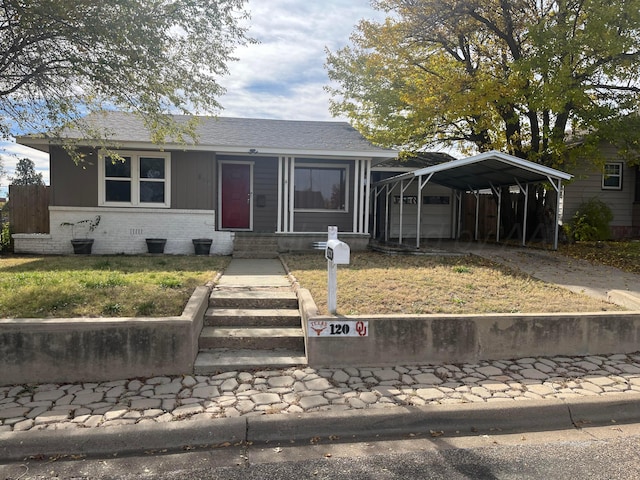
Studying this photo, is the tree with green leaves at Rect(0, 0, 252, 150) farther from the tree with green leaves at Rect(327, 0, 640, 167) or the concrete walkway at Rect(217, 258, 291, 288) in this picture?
the tree with green leaves at Rect(327, 0, 640, 167)

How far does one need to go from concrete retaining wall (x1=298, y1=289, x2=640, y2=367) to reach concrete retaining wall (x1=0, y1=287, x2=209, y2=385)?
1.37m

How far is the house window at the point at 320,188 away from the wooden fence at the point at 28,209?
676cm

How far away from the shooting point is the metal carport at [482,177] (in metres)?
10.5

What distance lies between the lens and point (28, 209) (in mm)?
11508

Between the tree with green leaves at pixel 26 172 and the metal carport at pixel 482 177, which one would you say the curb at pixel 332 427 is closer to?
the metal carport at pixel 482 177

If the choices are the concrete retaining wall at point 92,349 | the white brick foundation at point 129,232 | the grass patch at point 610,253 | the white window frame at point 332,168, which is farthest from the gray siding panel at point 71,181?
the grass patch at point 610,253

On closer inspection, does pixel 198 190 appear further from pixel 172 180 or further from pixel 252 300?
pixel 252 300

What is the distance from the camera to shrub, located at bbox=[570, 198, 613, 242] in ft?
51.1

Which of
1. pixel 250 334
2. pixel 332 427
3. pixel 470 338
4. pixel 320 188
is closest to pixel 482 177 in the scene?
pixel 320 188

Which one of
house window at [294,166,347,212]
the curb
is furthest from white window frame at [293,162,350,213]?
the curb

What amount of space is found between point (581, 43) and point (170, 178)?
10.4 m

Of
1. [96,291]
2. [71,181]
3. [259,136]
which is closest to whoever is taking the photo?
[96,291]

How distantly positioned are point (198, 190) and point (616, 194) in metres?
15.8

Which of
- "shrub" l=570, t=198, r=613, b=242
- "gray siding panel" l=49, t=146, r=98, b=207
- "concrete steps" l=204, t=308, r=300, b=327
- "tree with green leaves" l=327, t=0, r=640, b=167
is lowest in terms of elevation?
"concrete steps" l=204, t=308, r=300, b=327
